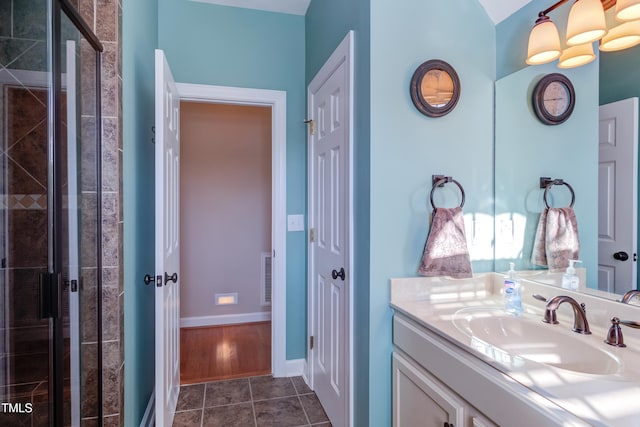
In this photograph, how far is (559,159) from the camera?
1468 mm

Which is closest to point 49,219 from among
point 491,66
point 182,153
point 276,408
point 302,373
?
point 276,408

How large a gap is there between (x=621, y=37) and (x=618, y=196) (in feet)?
1.73

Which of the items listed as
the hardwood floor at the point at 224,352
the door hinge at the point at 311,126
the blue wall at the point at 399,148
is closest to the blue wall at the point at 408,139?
the blue wall at the point at 399,148

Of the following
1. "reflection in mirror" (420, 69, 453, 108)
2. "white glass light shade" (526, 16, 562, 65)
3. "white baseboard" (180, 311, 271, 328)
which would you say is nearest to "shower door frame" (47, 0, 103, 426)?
"reflection in mirror" (420, 69, 453, 108)

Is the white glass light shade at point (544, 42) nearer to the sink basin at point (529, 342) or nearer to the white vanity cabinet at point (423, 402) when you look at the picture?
the sink basin at point (529, 342)

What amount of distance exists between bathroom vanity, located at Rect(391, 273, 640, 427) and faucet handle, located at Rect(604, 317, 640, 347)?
0.7 inches

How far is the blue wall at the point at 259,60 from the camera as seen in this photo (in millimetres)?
2418

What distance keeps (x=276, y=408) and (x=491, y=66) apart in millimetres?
2279

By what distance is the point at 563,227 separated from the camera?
1425 mm

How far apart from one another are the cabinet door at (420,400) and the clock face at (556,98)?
1193 mm

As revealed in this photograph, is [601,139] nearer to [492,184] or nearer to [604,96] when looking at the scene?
[604,96]

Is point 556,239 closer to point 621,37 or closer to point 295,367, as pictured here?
point 621,37

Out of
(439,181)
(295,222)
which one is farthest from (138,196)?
(439,181)

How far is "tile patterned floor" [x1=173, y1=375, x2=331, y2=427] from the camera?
82.6 inches
